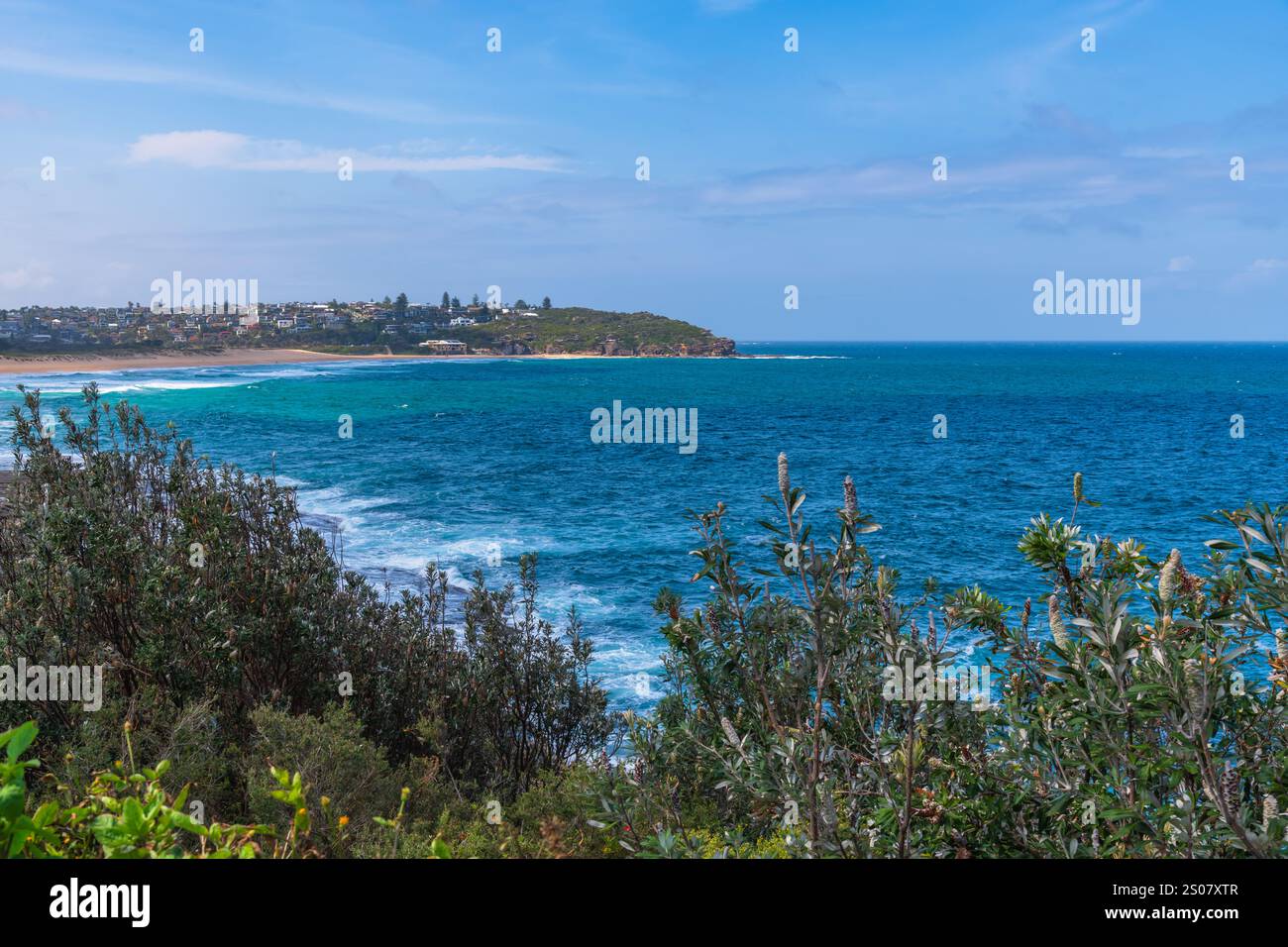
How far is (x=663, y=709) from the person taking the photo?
23.1 feet

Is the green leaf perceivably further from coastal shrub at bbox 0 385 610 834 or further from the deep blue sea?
coastal shrub at bbox 0 385 610 834

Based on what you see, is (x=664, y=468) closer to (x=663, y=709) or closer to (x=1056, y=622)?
(x=663, y=709)

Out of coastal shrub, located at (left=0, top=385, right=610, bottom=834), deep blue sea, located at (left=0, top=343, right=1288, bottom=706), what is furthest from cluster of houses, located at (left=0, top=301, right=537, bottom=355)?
coastal shrub, located at (left=0, top=385, right=610, bottom=834)

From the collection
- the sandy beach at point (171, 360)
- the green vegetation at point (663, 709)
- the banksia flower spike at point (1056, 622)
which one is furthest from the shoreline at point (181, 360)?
the banksia flower spike at point (1056, 622)

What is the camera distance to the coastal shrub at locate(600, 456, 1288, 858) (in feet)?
9.72

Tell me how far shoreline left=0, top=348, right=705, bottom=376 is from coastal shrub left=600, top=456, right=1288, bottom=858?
4143 inches

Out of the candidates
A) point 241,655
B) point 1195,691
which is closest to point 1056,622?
point 1195,691

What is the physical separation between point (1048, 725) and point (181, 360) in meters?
149

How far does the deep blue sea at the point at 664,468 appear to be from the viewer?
2717cm

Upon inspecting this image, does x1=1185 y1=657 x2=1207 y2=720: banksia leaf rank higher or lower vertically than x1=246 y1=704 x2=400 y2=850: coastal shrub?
higher

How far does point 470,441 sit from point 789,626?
55.4 meters

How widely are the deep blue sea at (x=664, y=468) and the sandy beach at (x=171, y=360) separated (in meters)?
8.65
